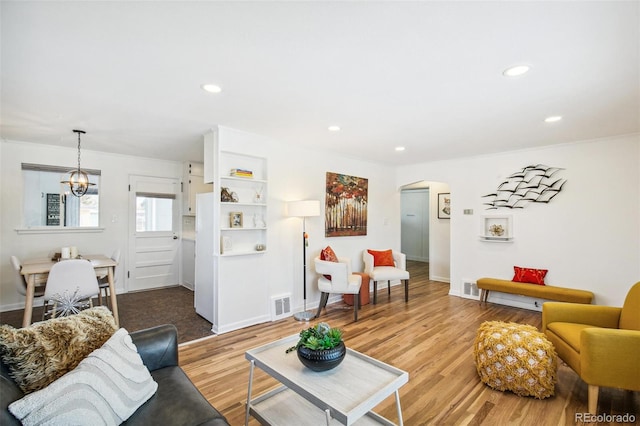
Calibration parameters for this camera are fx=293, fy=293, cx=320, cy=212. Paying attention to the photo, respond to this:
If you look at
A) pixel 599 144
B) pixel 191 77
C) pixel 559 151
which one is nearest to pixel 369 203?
pixel 559 151

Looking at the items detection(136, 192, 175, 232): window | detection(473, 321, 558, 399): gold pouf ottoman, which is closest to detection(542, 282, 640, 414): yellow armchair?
detection(473, 321, 558, 399): gold pouf ottoman

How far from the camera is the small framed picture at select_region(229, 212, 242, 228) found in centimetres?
381

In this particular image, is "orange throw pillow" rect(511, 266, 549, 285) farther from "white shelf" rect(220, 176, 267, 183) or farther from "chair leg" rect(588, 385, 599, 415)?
"white shelf" rect(220, 176, 267, 183)

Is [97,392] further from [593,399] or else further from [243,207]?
[593,399]

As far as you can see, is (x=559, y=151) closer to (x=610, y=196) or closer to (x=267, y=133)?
(x=610, y=196)

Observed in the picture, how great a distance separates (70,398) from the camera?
46.1 inches

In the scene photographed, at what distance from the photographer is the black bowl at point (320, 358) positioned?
1740 mm

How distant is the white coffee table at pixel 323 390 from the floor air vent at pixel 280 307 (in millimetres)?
1869

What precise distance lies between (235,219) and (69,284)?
77.2 inches

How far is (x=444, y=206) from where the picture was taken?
22.6 feet

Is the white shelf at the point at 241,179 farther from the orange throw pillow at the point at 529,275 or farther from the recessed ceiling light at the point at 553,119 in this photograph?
the orange throw pillow at the point at 529,275

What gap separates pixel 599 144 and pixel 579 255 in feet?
5.13

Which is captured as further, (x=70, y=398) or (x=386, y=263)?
(x=386, y=263)

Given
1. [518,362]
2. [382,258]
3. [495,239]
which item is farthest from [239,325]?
[495,239]
